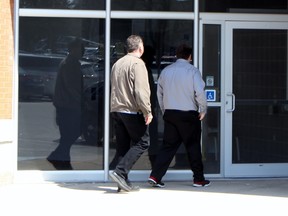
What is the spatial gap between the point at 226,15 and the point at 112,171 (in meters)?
2.74

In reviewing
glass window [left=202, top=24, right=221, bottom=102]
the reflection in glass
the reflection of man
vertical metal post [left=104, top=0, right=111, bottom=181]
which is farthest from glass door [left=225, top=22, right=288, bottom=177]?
the reflection of man

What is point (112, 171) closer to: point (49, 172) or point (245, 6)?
point (49, 172)

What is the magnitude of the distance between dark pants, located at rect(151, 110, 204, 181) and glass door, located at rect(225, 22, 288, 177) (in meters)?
0.88

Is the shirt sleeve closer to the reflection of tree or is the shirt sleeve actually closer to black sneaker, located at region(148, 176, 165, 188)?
black sneaker, located at region(148, 176, 165, 188)

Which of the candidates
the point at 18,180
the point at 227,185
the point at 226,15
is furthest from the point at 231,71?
the point at 18,180

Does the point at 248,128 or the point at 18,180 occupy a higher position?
the point at 248,128

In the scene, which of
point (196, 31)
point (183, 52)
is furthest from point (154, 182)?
point (196, 31)

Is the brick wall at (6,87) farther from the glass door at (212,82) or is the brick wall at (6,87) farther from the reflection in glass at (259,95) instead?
the reflection in glass at (259,95)

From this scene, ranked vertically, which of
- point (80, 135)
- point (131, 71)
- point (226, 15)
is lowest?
point (80, 135)

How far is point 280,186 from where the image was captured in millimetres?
10688

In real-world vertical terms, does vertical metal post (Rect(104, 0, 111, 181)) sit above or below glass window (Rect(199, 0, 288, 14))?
below

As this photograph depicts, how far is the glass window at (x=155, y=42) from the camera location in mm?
10859

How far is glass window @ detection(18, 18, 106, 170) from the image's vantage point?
10648mm

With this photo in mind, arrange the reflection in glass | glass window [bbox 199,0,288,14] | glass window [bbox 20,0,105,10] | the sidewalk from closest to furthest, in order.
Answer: the sidewalk < glass window [bbox 20,0,105,10] < glass window [bbox 199,0,288,14] < the reflection in glass
